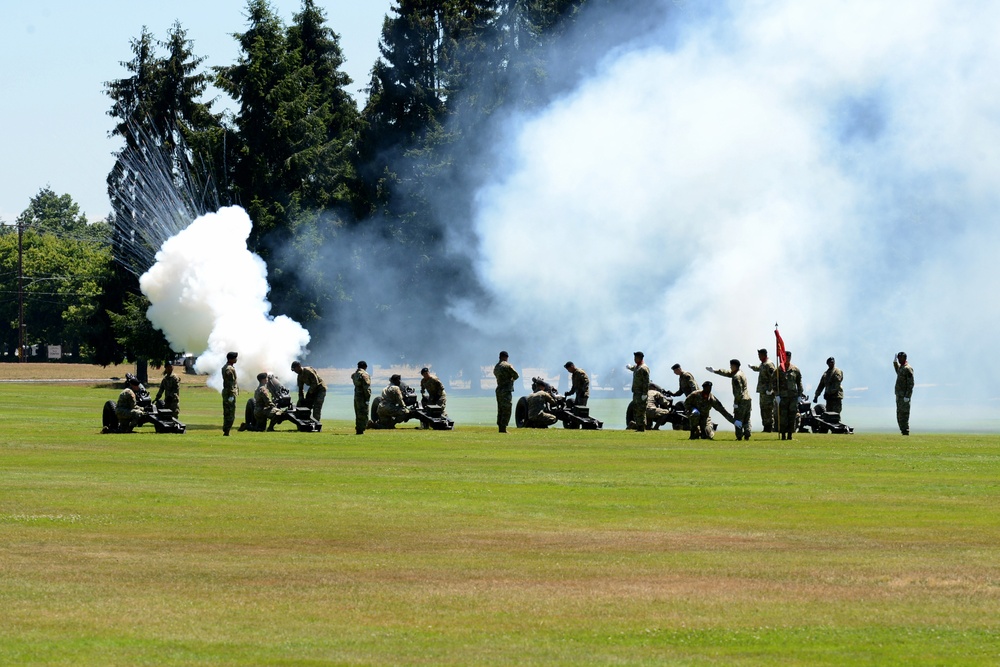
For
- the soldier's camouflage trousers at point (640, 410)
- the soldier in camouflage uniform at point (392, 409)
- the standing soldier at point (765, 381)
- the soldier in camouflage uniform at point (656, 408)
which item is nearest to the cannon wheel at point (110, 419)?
the soldier in camouflage uniform at point (392, 409)

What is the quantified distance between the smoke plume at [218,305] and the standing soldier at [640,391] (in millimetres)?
13938

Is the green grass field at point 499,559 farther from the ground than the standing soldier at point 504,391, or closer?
closer

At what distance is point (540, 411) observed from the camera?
45.5m

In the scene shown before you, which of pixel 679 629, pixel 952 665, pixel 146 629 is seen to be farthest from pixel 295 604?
pixel 952 665

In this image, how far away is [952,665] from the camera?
12.2 meters

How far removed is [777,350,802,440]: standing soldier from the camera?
39.3 meters

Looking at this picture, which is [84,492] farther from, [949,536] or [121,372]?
[121,372]

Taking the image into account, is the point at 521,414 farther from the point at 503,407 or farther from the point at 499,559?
the point at 499,559

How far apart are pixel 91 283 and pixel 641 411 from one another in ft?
305

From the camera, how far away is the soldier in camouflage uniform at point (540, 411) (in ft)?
149

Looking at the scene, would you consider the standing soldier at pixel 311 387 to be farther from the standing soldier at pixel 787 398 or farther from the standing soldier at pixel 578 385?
the standing soldier at pixel 787 398

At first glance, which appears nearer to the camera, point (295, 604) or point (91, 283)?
point (295, 604)

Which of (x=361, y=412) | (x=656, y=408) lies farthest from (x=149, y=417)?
(x=656, y=408)

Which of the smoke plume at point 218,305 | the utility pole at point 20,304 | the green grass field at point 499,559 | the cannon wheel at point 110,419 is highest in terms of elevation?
the utility pole at point 20,304
